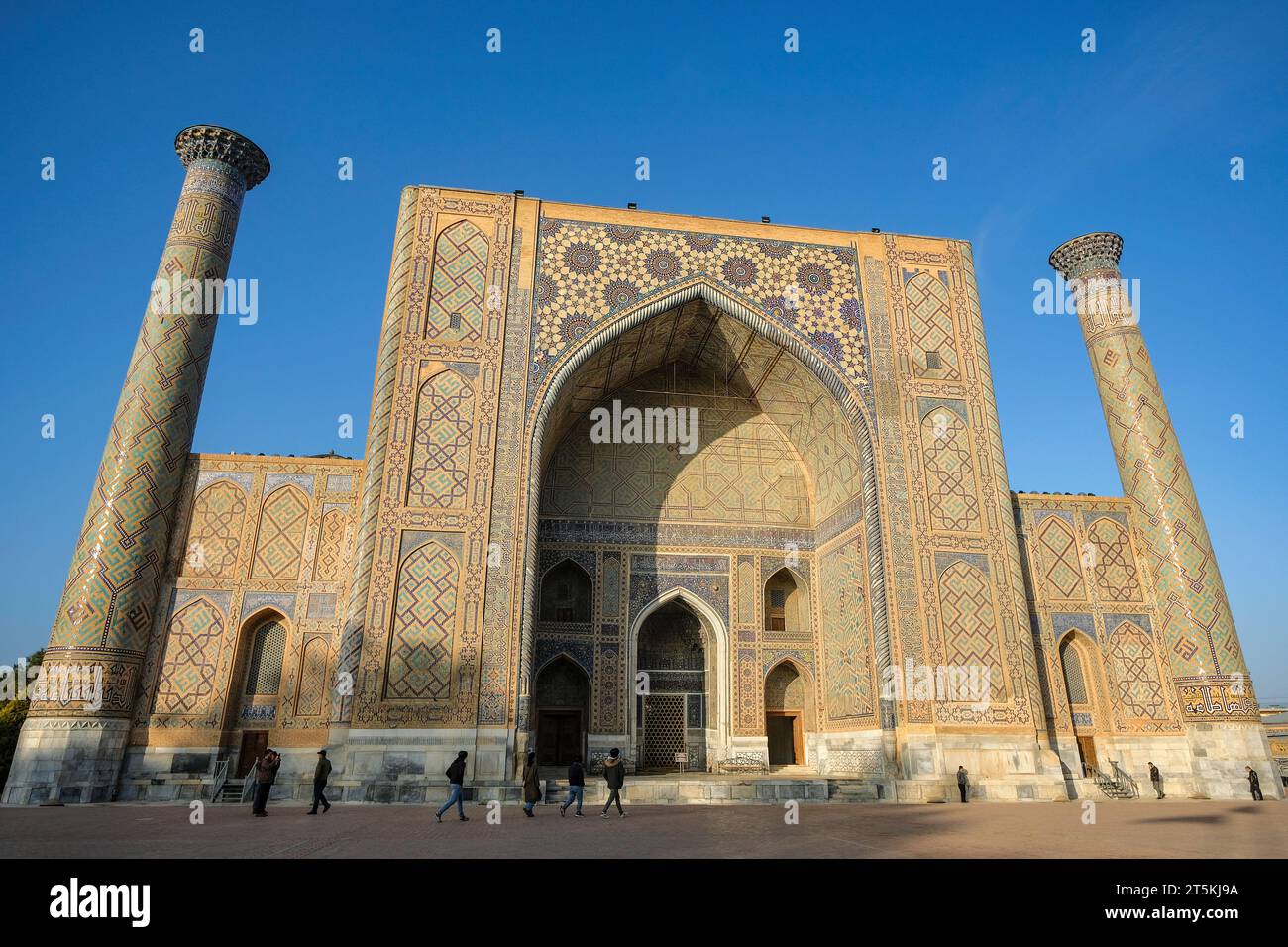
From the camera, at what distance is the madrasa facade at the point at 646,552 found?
10.2 meters

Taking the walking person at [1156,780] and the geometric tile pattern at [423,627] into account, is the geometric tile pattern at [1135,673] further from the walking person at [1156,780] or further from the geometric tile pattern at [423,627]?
the geometric tile pattern at [423,627]

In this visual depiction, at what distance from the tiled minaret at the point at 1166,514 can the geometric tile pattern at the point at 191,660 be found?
14.3 m

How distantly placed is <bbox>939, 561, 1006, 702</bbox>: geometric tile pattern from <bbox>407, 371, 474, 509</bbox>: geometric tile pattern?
6826mm

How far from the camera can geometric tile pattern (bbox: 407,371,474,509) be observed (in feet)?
34.5

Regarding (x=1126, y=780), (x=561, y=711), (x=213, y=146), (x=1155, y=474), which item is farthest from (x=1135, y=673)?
(x=213, y=146)

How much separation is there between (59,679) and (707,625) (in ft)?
30.4

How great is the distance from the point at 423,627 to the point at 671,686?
5.27 metres

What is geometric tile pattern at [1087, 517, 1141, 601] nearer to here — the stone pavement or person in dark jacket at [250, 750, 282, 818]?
the stone pavement

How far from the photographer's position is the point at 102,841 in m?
5.58

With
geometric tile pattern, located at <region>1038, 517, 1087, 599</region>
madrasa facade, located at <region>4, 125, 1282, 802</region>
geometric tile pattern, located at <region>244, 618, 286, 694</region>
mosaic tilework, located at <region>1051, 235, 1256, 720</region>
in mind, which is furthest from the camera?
geometric tile pattern, located at <region>1038, 517, 1087, 599</region>

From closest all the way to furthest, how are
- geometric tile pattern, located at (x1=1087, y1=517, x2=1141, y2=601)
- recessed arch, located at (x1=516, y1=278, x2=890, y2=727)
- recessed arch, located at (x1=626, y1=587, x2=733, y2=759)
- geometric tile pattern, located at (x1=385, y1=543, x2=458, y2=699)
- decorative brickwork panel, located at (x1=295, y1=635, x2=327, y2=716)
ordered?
geometric tile pattern, located at (x1=385, y1=543, x2=458, y2=699)
recessed arch, located at (x1=516, y1=278, x2=890, y2=727)
decorative brickwork panel, located at (x1=295, y1=635, x2=327, y2=716)
geometric tile pattern, located at (x1=1087, y1=517, x2=1141, y2=601)
recessed arch, located at (x1=626, y1=587, x2=733, y2=759)

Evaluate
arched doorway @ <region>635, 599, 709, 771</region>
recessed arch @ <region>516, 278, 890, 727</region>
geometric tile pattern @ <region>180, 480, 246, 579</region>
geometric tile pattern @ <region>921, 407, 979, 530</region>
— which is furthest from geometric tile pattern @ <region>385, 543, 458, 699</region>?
geometric tile pattern @ <region>921, 407, 979, 530</region>

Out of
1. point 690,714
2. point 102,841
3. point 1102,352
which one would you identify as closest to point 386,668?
point 102,841
